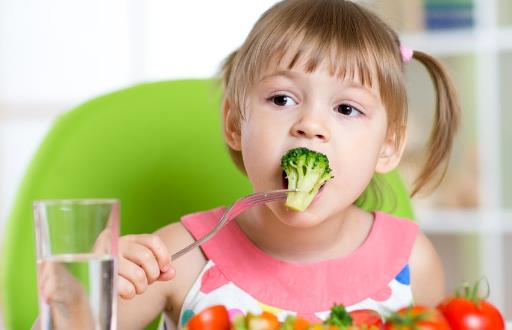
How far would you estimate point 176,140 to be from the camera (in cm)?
159

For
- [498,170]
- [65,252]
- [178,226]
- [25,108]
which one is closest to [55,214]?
[65,252]

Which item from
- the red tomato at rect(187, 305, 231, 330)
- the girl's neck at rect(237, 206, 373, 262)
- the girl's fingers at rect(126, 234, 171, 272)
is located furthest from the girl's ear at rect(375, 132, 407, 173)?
the red tomato at rect(187, 305, 231, 330)

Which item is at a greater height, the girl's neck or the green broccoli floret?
the green broccoli floret

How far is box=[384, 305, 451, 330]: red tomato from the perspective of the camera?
0.77 meters

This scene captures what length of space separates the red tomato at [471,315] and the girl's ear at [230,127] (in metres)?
0.61

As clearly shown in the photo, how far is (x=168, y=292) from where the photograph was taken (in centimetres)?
138

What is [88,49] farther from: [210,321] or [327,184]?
[210,321]

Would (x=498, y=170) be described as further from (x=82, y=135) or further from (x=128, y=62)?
(x=82, y=135)

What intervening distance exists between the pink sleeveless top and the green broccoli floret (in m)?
0.29

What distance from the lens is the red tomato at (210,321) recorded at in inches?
33.9

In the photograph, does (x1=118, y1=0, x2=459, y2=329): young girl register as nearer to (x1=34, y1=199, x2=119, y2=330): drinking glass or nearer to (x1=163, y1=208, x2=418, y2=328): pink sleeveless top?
(x1=163, y1=208, x2=418, y2=328): pink sleeveless top

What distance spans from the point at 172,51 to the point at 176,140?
216 cm

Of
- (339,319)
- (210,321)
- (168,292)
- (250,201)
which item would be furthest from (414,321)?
(168,292)

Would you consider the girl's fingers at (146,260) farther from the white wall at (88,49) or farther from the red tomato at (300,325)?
the white wall at (88,49)
